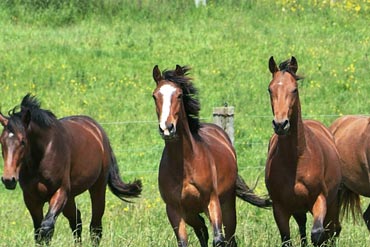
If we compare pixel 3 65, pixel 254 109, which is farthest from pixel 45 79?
pixel 254 109

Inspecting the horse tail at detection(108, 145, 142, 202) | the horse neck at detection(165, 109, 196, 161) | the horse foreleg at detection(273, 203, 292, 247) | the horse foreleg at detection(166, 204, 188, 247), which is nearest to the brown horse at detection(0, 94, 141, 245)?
the horse tail at detection(108, 145, 142, 202)

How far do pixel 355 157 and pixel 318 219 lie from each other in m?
2.26

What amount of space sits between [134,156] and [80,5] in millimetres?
9250

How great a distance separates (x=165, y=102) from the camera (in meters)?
8.76

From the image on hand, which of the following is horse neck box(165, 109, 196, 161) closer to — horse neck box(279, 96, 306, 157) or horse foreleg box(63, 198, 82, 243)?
horse neck box(279, 96, 306, 157)

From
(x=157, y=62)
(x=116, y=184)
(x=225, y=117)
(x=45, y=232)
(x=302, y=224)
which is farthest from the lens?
(x=157, y=62)

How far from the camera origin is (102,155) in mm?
11406

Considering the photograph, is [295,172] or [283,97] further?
[295,172]

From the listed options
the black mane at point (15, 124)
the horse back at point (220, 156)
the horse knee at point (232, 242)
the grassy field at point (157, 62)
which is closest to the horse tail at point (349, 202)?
the grassy field at point (157, 62)

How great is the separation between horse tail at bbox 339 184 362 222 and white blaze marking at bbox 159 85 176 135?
359 cm

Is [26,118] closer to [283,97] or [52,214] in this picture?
[52,214]

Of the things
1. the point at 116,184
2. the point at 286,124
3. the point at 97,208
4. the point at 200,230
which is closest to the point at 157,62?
the point at 116,184

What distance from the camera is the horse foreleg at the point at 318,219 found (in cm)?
897

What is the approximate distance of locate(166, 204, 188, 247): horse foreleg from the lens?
9.02 m
